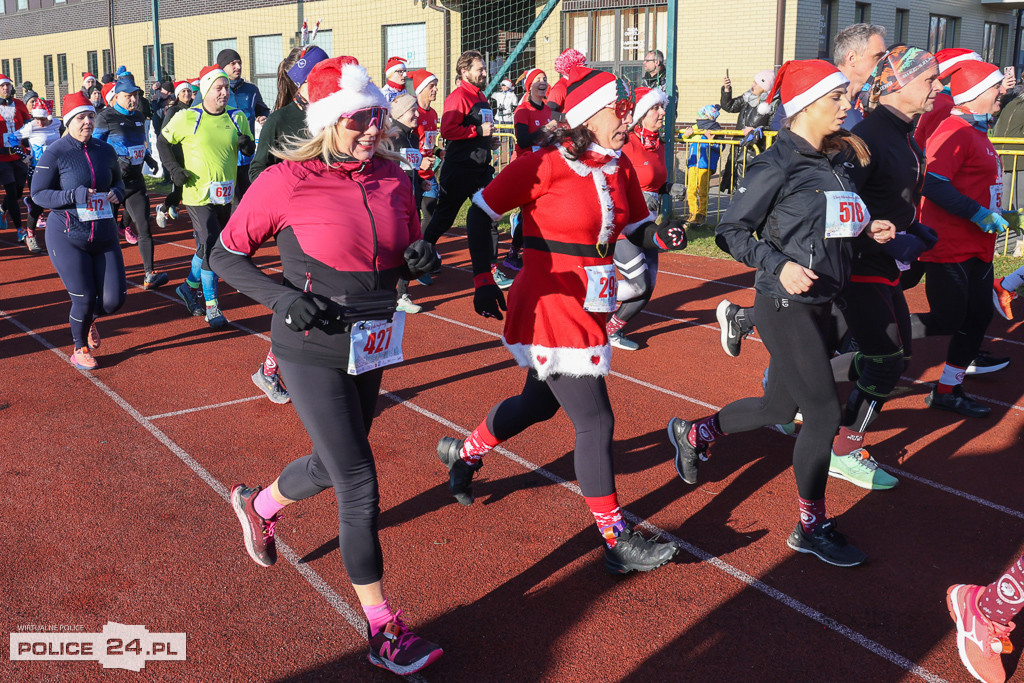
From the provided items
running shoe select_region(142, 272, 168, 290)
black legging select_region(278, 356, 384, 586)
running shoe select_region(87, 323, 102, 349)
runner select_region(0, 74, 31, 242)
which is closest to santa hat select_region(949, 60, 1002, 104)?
black legging select_region(278, 356, 384, 586)

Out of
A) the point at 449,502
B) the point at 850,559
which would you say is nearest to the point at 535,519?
the point at 449,502

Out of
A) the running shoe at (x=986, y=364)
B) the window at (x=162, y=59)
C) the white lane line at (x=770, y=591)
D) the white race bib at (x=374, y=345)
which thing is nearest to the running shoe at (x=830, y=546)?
the white lane line at (x=770, y=591)

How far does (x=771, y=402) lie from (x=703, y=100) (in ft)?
71.0

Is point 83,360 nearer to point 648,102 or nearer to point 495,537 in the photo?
point 495,537

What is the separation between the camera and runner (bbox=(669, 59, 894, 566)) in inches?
147

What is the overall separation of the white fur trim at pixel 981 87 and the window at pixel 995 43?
31.3m

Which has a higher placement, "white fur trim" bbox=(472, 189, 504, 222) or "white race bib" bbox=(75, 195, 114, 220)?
"white fur trim" bbox=(472, 189, 504, 222)

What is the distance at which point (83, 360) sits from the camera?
700 centimetres

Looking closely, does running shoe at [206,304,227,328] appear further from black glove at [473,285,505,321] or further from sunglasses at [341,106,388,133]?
sunglasses at [341,106,388,133]

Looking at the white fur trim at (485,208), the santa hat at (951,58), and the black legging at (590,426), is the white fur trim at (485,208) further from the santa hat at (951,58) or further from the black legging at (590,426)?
the santa hat at (951,58)

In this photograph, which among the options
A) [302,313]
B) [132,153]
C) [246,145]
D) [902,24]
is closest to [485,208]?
[302,313]

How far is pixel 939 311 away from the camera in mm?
5789

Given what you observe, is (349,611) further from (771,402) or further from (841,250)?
(841,250)

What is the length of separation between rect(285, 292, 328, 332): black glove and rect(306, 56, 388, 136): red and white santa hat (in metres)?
0.71
